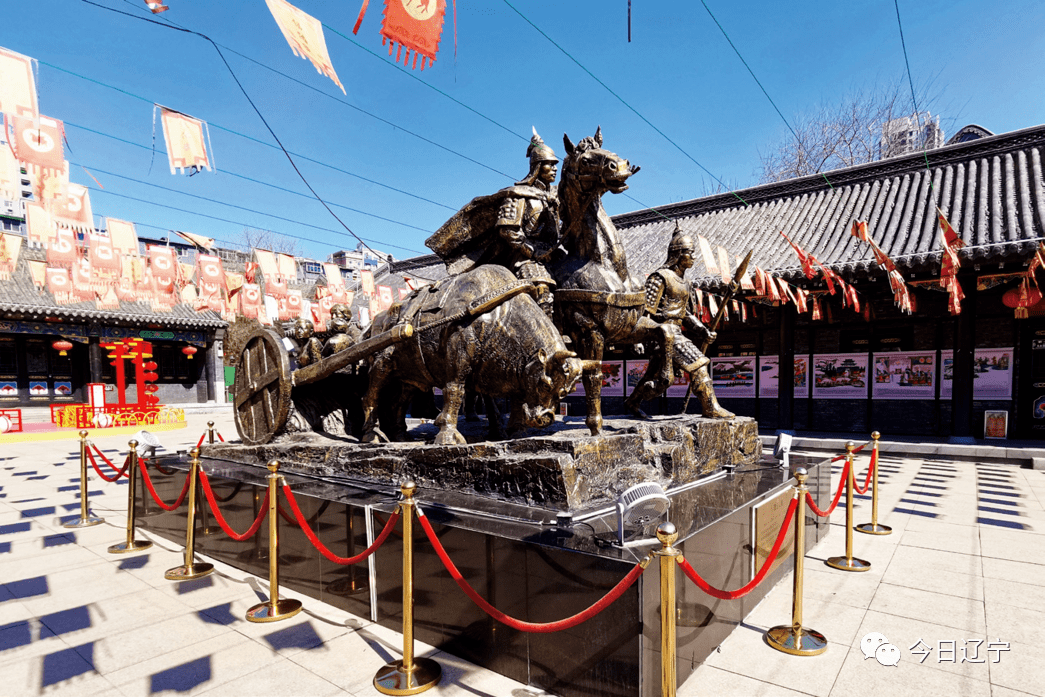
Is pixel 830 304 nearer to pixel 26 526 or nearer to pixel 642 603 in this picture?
pixel 642 603

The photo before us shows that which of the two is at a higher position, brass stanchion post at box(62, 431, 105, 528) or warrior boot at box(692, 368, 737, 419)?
warrior boot at box(692, 368, 737, 419)

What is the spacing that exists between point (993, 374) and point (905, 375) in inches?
48.0

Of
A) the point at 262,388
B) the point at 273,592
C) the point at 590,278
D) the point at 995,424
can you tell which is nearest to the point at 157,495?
the point at 262,388

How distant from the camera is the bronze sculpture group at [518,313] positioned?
358 centimetres

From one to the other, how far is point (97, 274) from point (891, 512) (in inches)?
607

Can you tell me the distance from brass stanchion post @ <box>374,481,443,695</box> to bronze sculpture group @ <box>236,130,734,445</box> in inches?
42.6

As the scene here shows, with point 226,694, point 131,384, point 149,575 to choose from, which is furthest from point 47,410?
point 226,694

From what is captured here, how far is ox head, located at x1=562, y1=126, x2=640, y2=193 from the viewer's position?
11.9 ft

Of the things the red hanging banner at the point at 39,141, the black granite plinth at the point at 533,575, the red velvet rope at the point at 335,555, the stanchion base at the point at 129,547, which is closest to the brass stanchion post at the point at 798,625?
the black granite plinth at the point at 533,575

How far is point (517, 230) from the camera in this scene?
13.1 ft

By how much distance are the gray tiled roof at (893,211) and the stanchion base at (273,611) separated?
29.8 ft

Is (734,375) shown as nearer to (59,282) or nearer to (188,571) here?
(188,571)

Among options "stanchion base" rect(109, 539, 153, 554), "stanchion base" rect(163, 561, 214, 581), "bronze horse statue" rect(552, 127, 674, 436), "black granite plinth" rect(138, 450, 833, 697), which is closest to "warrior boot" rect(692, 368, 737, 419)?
"black granite plinth" rect(138, 450, 833, 697)

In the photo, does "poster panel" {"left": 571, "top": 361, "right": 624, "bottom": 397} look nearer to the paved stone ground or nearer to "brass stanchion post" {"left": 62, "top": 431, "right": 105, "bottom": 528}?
the paved stone ground
